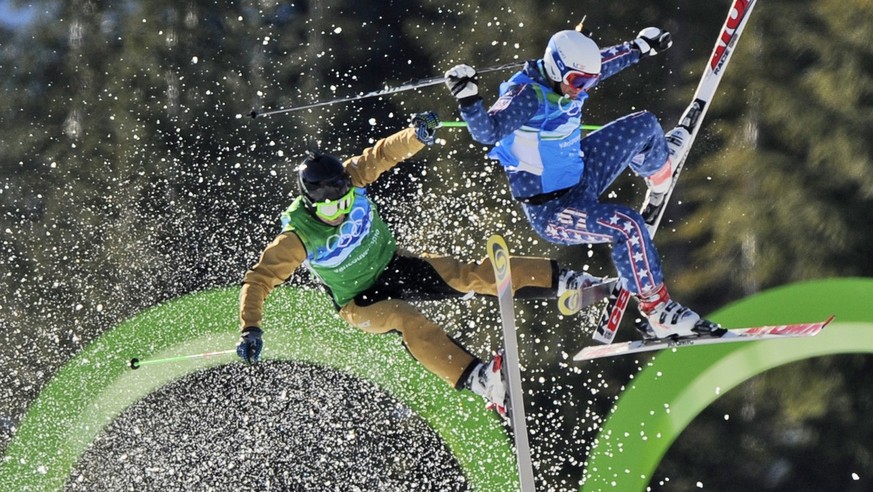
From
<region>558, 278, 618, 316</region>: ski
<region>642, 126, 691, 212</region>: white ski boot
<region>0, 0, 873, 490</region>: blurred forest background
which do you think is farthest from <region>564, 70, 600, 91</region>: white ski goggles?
<region>0, 0, 873, 490</region>: blurred forest background

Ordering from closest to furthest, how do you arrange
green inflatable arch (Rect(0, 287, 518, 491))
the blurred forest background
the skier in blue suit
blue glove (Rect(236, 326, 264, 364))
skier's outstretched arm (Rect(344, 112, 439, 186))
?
the skier in blue suit, blue glove (Rect(236, 326, 264, 364)), skier's outstretched arm (Rect(344, 112, 439, 186)), the blurred forest background, green inflatable arch (Rect(0, 287, 518, 491))

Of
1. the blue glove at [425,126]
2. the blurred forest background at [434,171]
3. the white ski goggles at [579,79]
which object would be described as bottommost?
the white ski goggles at [579,79]

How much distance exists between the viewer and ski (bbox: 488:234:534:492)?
4.34 metres

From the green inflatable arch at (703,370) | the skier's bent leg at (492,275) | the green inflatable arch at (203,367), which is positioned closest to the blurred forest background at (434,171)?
the green inflatable arch at (703,370)

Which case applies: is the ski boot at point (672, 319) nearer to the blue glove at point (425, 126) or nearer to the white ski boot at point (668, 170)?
the white ski boot at point (668, 170)

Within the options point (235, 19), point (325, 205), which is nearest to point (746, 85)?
point (325, 205)

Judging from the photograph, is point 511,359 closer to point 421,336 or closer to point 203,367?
point 421,336

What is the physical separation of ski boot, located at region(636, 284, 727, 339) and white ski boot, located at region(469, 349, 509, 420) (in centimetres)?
61

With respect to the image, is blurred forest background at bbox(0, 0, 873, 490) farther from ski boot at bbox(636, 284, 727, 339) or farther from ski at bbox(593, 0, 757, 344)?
ski boot at bbox(636, 284, 727, 339)

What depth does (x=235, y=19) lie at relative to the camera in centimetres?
962

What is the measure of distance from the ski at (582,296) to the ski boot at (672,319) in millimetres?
326

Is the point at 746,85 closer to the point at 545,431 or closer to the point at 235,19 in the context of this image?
the point at 545,431

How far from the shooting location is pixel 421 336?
4449 mm

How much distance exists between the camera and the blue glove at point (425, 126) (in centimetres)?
435
